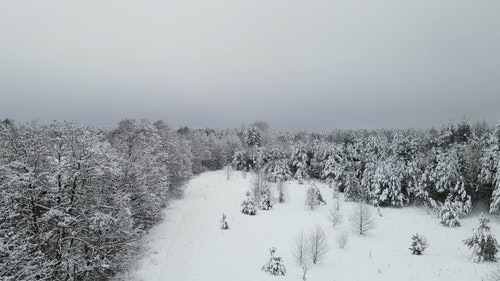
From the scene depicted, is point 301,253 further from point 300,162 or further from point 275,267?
point 300,162

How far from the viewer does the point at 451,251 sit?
1091 inches

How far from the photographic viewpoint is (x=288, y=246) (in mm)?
26984

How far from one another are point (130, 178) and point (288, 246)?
1522cm

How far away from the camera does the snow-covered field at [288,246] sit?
21.2 metres

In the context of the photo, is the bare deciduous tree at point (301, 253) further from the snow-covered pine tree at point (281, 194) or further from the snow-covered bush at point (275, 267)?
the snow-covered pine tree at point (281, 194)

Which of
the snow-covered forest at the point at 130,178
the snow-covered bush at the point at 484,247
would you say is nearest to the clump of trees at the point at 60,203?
the snow-covered forest at the point at 130,178

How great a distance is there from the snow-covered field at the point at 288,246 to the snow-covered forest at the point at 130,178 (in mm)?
2316

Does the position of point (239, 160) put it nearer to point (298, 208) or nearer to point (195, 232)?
point (298, 208)

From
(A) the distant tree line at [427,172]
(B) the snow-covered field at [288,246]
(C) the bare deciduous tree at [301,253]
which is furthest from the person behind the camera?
(A) the distant tree line at [427,172]

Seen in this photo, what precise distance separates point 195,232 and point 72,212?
660 inches

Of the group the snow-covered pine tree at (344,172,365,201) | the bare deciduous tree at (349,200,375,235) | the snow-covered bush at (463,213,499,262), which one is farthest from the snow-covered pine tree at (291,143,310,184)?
the snow-covered bush at (463,213,499,262)

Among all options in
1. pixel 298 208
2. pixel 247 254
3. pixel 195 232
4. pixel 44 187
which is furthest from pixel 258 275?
pixel 298 208

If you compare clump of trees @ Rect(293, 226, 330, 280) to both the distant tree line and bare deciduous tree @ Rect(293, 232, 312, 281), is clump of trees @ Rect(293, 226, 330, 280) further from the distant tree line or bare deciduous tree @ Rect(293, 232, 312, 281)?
the distant tree line

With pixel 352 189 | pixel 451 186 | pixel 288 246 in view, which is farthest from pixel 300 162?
pixel 288 246
